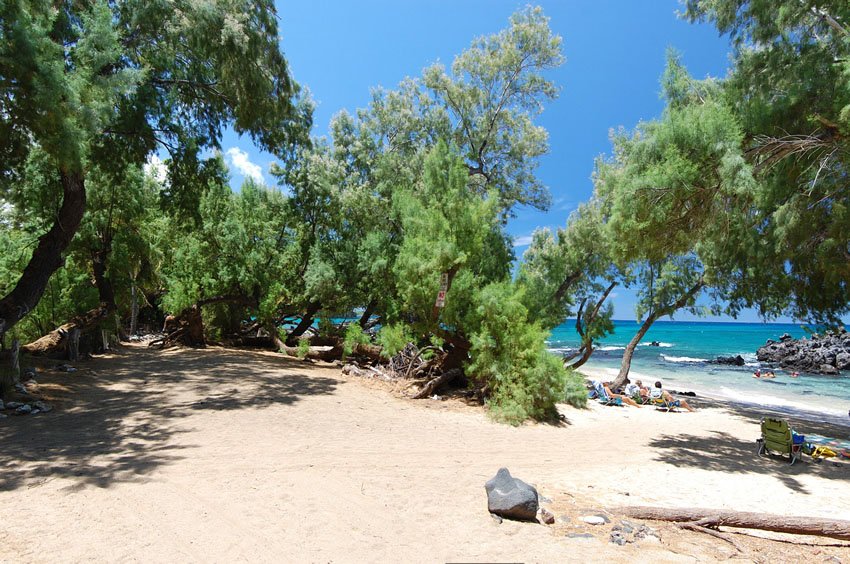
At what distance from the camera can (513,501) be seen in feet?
13.6

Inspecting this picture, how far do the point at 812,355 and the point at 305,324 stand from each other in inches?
1569

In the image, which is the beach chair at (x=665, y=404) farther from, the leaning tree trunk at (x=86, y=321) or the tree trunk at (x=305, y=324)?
the leaning tree trunk at (x=86, y=321)

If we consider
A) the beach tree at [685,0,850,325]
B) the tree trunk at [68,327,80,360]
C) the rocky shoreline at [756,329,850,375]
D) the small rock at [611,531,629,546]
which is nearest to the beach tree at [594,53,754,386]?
the beach tree at [685,0,850,325]

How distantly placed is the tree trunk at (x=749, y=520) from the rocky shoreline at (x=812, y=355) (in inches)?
1225

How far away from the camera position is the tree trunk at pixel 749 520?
4141mm

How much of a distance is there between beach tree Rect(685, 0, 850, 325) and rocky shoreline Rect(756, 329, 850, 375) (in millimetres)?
27585

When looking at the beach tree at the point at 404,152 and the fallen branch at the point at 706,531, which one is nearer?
the fallen branch at the point at 706,531

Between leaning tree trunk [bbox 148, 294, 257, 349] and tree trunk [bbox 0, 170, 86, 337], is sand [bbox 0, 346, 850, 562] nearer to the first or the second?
tree trunk [bbox 0, 170, 86, 337]

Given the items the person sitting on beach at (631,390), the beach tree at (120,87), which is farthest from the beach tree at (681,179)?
the person sitting on beach at (631,390)

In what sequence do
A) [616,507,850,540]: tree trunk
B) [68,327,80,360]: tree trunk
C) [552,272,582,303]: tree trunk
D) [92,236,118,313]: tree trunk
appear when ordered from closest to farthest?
[616,507,850,540]: tree trunk < [68,327,80,360]: tree trunk < [92,236,118,313]: tree trunk < [552,272,582,303]: tree trunk

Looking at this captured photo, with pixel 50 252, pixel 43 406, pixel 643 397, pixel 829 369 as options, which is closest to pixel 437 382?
pixel 43 406

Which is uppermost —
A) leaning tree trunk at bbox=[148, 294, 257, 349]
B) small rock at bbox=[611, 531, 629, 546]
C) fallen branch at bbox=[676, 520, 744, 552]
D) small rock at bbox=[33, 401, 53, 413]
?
leaning tree trunk at bbox=[148, 294, 257, 349]

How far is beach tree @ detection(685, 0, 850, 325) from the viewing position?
5.95 meters

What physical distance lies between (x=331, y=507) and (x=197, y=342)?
50.7 ft
